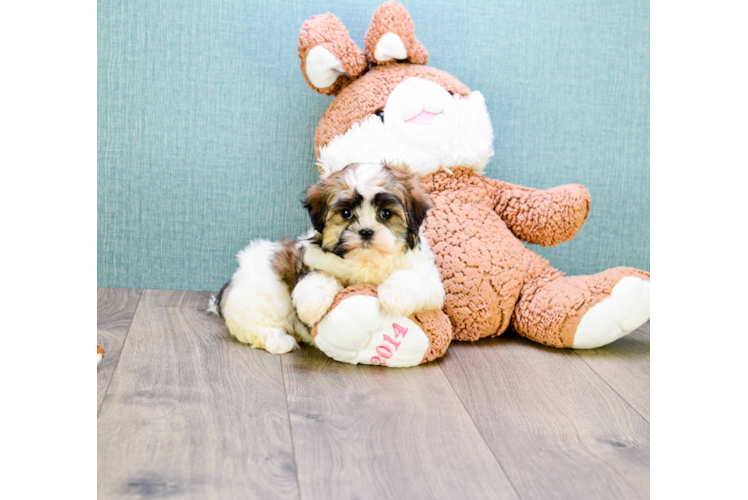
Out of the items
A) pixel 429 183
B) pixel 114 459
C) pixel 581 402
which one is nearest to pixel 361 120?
pixel 429 183

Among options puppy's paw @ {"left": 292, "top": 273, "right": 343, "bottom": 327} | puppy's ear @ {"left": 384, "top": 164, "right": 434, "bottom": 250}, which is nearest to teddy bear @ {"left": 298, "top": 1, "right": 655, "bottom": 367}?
puppy's ear @ {"left": 384, "top": 164, "right": 434, "bottom": 250}

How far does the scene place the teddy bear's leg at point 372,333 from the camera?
5.50ft

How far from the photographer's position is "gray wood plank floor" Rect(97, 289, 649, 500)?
1180 millimetres

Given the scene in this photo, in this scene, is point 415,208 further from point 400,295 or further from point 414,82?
point 414,82

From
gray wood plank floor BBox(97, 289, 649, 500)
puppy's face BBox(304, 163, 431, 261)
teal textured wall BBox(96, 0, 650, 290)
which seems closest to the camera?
gray wood plank floor BBox(97, 289, 649, 500)

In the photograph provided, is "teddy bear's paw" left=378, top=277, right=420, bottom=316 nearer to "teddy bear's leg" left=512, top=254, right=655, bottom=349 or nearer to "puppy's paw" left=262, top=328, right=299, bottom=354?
"puppy's paw" left=262, top=328, right=299, bottom=354

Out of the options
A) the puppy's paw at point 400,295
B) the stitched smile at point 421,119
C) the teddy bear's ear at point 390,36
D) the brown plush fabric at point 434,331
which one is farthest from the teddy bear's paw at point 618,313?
the teddy bear's ear at point 390,36

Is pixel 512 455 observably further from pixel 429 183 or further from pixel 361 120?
pixel 361 120

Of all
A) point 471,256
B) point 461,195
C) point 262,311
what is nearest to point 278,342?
point 262,311

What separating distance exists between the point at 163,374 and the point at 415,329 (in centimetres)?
64

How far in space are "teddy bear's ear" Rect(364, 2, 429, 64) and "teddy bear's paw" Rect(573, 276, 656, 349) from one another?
3.14 ft

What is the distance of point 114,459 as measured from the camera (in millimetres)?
1211

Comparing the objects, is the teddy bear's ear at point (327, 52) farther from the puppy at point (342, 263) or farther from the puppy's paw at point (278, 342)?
the puppy's paw at point (278, 342)

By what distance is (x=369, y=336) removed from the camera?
67.0 inches
